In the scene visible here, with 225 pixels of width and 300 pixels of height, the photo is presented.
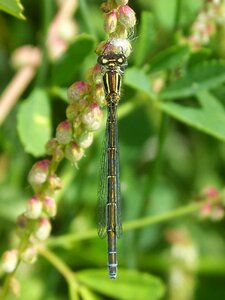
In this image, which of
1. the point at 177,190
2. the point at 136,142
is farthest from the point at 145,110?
the point at 177,190

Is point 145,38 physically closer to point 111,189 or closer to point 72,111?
point 111,189

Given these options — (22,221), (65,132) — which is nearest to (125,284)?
(22,221)

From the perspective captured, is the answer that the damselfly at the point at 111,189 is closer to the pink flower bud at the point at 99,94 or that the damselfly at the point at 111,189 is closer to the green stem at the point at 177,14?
the pink flower bud at the point at 99,94

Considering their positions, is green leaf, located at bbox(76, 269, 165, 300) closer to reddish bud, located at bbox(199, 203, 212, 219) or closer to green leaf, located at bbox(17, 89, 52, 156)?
reddish bud, located at bbox(199, 203, 212, 219)

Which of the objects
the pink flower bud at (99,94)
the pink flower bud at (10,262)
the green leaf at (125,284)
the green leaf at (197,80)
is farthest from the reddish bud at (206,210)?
the pink flower bud at (99,94)

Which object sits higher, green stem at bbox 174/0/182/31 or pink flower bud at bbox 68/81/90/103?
green stem at bbox 174/0/182/31

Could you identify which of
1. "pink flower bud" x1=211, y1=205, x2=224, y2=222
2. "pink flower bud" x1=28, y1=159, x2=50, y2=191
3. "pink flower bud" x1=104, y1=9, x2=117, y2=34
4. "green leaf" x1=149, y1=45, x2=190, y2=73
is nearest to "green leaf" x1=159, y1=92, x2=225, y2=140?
"green leaf" x1=149, y1=45, x2=190, y2=73

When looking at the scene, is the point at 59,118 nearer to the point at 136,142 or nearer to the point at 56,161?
the point at 136,142

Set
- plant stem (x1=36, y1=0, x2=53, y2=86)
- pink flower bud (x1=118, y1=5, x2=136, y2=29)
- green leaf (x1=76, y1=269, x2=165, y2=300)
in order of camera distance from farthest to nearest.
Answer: plant stem (x1=36, y1=0, x2=53, y2=86) → green leaf (x1=76, y1=269, x2=165, y2=300) → pink flower bud (x1=118, y1=5, x2=136, y2=29)
